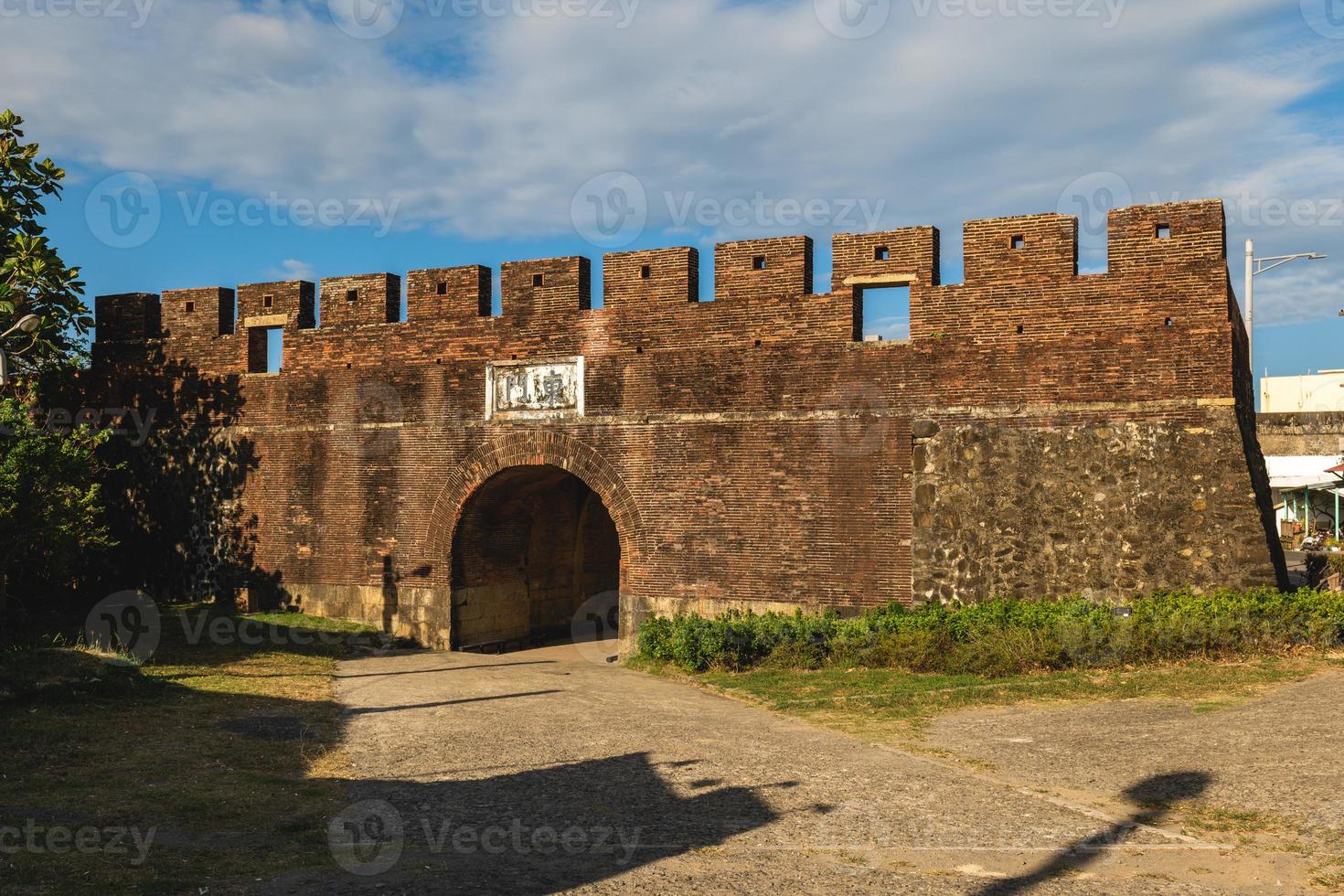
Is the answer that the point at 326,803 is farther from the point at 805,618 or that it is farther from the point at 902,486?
the point at 902,486

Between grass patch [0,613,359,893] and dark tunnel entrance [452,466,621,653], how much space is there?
387 cm

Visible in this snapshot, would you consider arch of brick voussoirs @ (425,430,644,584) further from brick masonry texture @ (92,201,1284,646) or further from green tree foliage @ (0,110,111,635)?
green tree foliage @ (0,110,111,635)

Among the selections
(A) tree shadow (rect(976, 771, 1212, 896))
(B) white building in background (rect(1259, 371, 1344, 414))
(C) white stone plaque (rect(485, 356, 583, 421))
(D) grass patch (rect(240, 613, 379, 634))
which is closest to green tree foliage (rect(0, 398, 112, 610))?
(D) grass patch (rect(240, 613, 379, 634))

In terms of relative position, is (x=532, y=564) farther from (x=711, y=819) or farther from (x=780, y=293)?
(x=711, y=819)

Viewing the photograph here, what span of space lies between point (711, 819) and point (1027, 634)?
6.60 metres

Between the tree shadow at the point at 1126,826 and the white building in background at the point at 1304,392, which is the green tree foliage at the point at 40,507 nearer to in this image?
the tree shadow at the point at 1126,826

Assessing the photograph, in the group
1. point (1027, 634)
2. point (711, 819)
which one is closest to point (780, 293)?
point (1027, 634)

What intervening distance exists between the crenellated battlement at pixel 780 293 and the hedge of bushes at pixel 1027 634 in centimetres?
361

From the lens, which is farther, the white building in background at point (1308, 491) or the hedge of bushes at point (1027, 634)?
the white building in background at point (1308, 491)

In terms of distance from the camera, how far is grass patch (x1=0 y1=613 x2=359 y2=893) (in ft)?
21.3

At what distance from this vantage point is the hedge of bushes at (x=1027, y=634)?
12.5 m

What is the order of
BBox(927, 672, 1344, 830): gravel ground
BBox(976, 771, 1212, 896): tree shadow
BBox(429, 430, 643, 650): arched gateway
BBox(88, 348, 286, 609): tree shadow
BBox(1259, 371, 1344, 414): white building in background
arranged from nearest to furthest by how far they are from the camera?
BBox(976, 771, 1212, 896): tree shadow < BBox(927, 672, 1344, 830): gravel ground < BBox(429, 430, 643, 650): arched gateway < BBox(88, 348, 286, 609): tree shadow < BBox(1259, 371, 1344, 414): white building in background

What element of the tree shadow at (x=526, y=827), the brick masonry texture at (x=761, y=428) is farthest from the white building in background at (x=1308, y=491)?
the tree shadow at (x=526, y=827)

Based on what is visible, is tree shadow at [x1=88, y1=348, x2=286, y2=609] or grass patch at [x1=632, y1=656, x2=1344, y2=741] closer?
grass patch at [x1=632, y1=656, x2=1344, y2=741]
